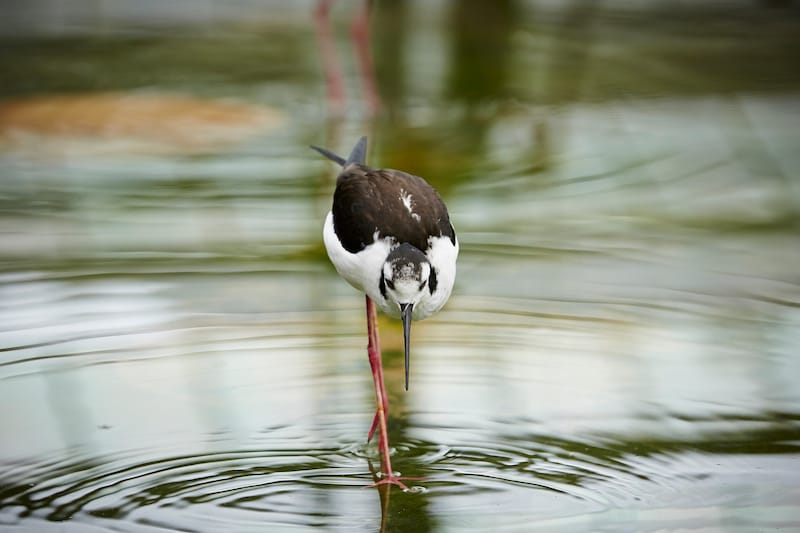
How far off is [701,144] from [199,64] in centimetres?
390

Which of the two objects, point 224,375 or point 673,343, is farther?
point 673,343

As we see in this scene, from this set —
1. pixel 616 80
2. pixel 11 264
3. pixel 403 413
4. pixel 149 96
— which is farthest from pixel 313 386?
pixel 616 80

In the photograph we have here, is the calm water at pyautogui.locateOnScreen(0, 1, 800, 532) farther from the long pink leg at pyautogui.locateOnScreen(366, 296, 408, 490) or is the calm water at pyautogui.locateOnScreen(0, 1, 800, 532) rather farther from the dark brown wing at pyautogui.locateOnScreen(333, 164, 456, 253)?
the dark brown wing at pyautogui.locateOnScreen(333, 164, 456, 253)

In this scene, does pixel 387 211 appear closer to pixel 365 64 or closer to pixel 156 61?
pixel 365 64

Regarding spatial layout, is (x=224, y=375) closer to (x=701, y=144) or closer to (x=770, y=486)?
(x=770, y=486)

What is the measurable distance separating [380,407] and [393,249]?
0.43m

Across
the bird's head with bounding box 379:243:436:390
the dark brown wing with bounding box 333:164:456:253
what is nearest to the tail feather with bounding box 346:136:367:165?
the dark brown wing with bounding box 333:164:456:253

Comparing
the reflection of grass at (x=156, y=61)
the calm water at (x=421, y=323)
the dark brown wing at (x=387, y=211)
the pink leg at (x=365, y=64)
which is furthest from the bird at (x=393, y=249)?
the reflection of grass at (x=156, y=61)

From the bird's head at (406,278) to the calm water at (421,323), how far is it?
0.43m

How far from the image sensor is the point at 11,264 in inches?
200

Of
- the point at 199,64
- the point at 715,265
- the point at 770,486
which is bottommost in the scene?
the point at 770,486

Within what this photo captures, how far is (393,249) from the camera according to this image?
338cm

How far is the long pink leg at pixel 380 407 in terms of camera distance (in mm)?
3305

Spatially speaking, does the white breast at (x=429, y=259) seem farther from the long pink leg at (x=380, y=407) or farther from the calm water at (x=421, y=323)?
the calm water at (x=421, y=323)
